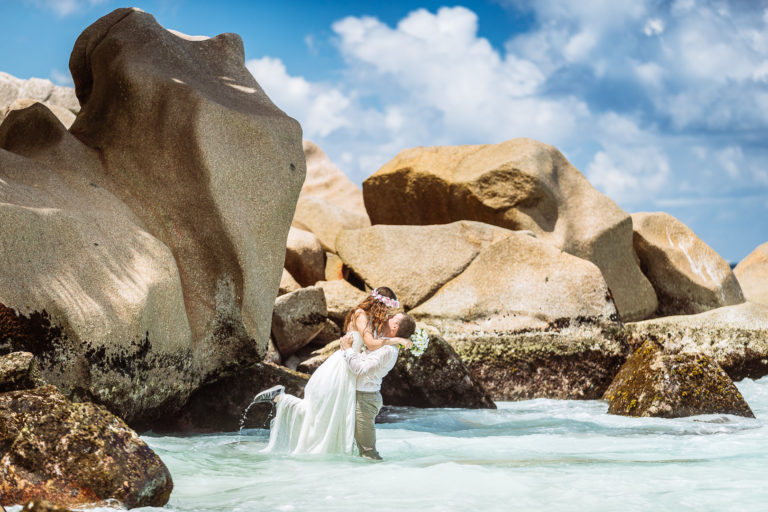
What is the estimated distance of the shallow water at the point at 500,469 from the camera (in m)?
5.51

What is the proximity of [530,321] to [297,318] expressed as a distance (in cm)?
346

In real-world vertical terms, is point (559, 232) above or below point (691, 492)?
above

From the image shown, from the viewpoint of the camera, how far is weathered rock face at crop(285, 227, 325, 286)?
53.4 feet

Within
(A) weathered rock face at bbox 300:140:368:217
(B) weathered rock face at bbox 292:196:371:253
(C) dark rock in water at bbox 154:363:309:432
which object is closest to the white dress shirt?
(C) dark rock in water at bbox 154:363:309:432

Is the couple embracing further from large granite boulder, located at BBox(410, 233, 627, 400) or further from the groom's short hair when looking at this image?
large granite boulder, located at BBox(410, 233, 627, 400)

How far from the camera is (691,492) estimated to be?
5742mm

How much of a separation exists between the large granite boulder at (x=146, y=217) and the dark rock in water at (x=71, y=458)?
1758mm

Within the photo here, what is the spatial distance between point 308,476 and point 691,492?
8.98 feet

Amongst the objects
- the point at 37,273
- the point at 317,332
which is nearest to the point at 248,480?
the point at 37,273

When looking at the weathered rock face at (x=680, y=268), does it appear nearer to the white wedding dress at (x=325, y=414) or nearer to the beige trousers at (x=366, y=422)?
the beige trousers at (x=366, y=422)

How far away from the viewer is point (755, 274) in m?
23.6

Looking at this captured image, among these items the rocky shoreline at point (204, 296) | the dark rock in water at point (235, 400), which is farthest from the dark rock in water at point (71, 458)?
the dark rock in water at point (235, 400)

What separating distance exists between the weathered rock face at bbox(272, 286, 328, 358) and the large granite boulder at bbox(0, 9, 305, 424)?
3086mm

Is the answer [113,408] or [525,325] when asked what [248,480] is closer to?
[113,408]
